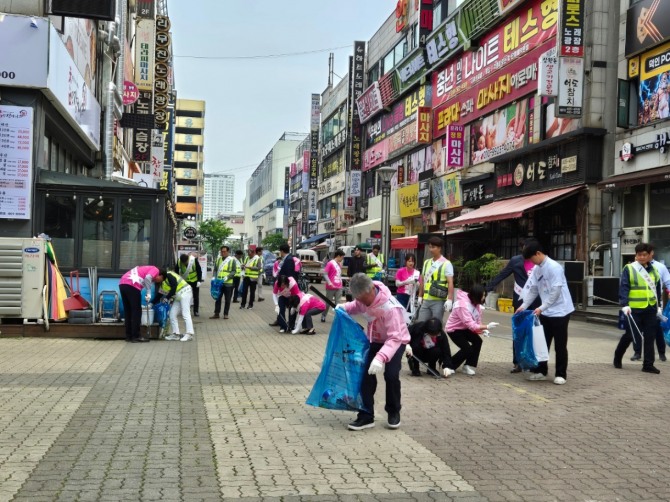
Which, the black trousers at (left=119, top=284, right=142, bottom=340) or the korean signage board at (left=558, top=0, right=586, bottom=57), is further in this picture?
the korean signage board at (left=558, top=0, right=586, bottom=57)

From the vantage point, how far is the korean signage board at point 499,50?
25562 mm

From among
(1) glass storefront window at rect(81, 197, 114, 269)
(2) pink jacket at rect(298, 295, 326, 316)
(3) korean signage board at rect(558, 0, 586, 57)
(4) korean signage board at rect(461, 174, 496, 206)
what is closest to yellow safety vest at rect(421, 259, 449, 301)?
(2) pink jacket at rect(298, 295, 326, 316)

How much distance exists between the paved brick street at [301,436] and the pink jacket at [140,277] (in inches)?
90.0

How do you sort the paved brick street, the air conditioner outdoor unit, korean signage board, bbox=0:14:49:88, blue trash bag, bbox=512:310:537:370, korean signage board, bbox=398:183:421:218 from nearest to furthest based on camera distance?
the paved brick street < blue trash bag, bbox=512:310:537:370 < the air conditioner outdoor unit < korean signage board, bbox=0:14:49:88 < korean signage board, bbox=398:183:421:218

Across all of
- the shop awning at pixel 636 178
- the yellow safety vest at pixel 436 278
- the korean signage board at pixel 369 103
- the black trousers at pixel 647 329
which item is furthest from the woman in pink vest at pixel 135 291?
the korean signage board at pixel 369 103

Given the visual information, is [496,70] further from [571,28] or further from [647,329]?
[647,329]

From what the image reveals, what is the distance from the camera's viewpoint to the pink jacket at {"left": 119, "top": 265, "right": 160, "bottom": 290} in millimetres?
12273

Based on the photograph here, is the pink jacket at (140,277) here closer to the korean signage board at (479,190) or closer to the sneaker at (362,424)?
the sneaker at (362,424)

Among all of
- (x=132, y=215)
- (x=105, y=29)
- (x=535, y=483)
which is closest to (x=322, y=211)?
(x=105, y=29)

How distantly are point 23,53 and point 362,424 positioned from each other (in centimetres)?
1056

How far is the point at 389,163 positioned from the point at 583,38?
24.0 metres

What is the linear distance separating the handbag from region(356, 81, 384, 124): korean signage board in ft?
125

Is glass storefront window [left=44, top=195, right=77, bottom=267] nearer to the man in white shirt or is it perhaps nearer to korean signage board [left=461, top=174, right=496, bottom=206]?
the man in white shirt

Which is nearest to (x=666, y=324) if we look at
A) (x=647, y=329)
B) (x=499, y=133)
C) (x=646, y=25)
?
(x=647, y=329)
